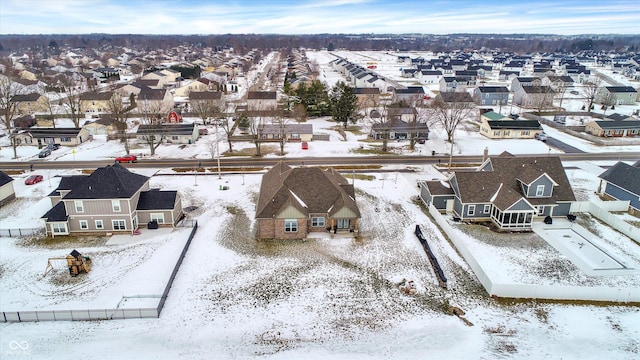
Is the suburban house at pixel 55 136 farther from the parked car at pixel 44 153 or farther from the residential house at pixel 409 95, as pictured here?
the residential house at pixel 409 95

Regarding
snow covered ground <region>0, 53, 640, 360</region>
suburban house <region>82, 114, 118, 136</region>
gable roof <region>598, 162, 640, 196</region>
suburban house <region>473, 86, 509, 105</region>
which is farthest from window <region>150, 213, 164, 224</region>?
suburban house <region>473, 86, 509, 105</region>

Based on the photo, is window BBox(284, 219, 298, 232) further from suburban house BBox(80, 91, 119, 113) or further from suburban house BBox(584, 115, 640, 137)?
suburban house BBox(80, 91, 119, 113)

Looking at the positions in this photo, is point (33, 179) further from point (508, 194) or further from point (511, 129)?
point (511, 129)

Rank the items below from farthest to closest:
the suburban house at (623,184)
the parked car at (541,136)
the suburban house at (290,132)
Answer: the parked car at (541,136) < the suburban house at (290,132) < the suburban house at (623,184)

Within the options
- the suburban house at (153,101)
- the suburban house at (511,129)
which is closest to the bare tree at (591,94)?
the suburban house at (511,129)

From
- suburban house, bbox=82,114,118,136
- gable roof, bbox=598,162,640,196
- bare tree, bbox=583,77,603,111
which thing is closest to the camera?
gable roof, bbox=598,162,640,196

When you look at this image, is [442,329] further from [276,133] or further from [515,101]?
[515,101]
